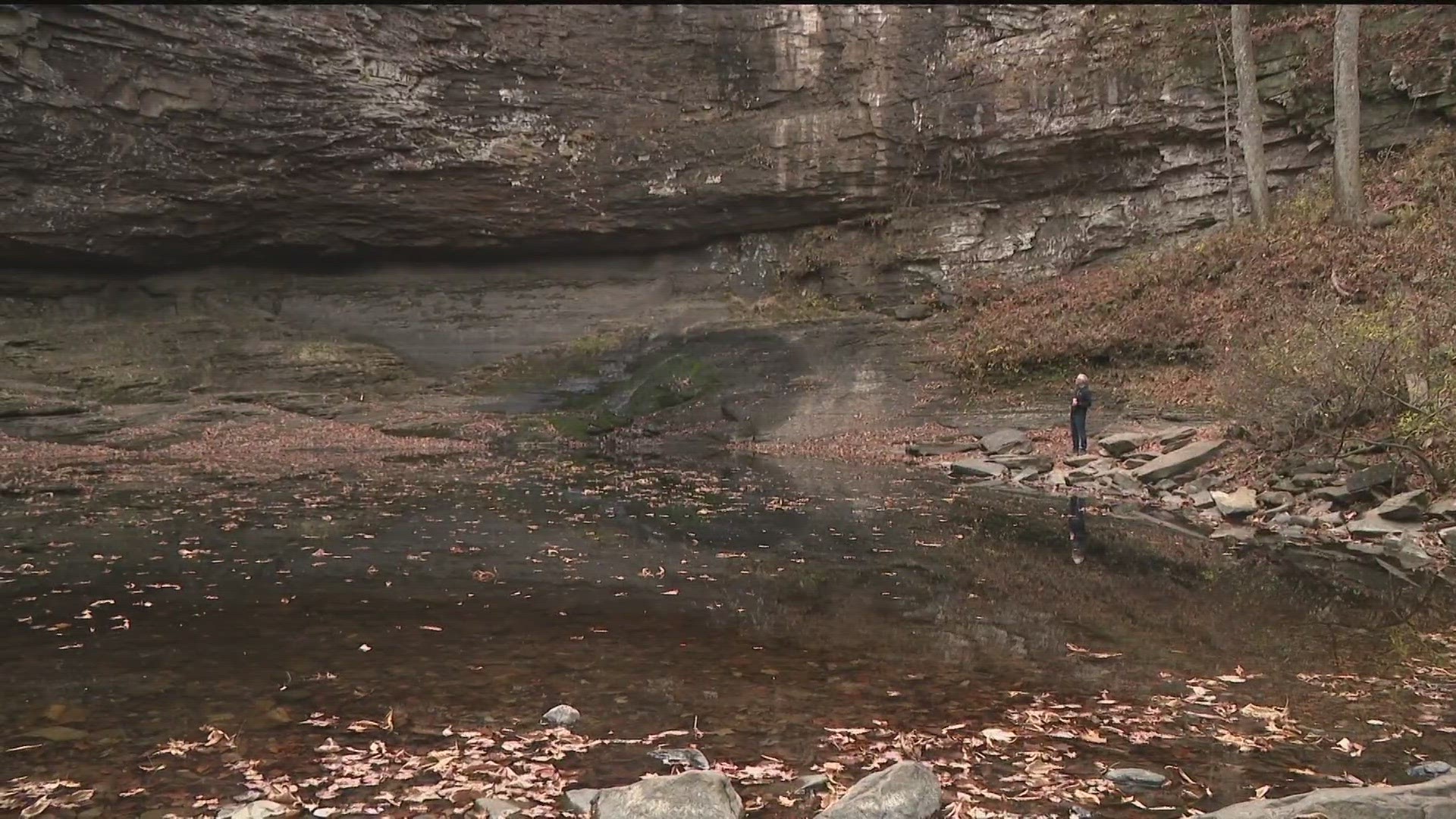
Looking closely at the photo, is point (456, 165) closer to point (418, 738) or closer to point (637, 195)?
point (637, 195)

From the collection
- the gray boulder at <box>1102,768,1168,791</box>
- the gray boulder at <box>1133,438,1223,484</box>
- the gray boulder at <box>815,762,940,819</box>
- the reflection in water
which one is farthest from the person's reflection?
the gray boulder at <box>815,762,940,819</box>

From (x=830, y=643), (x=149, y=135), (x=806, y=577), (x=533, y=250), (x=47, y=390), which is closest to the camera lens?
(x=830, y=643)

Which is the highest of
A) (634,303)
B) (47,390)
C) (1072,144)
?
(1072,144)

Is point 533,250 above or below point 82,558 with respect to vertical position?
above

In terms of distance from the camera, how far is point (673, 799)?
3775mm

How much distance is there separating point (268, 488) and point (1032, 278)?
2207 cm

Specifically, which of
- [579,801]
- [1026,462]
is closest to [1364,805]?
[579,801]

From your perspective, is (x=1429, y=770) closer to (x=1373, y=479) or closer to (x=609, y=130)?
(x=1373, y=479)

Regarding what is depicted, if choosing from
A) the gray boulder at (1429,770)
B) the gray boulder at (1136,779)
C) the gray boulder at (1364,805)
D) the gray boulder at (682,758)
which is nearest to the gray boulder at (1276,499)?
the gray boulder at (1429,770)

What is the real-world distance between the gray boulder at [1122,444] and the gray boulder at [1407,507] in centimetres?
639

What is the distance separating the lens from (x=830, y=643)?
6598 mm

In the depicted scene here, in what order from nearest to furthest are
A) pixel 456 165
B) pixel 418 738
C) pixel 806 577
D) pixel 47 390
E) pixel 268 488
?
pixel 418 738, pixel 806 577, pixel 268 488, pixel 47 390, pixel 456 165

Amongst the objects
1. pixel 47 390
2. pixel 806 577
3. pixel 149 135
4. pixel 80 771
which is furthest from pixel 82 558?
pixel 149 135

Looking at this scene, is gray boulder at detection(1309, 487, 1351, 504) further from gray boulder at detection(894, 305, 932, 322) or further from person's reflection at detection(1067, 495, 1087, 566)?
gray boulder at detection(894, 305, 932, 322)
